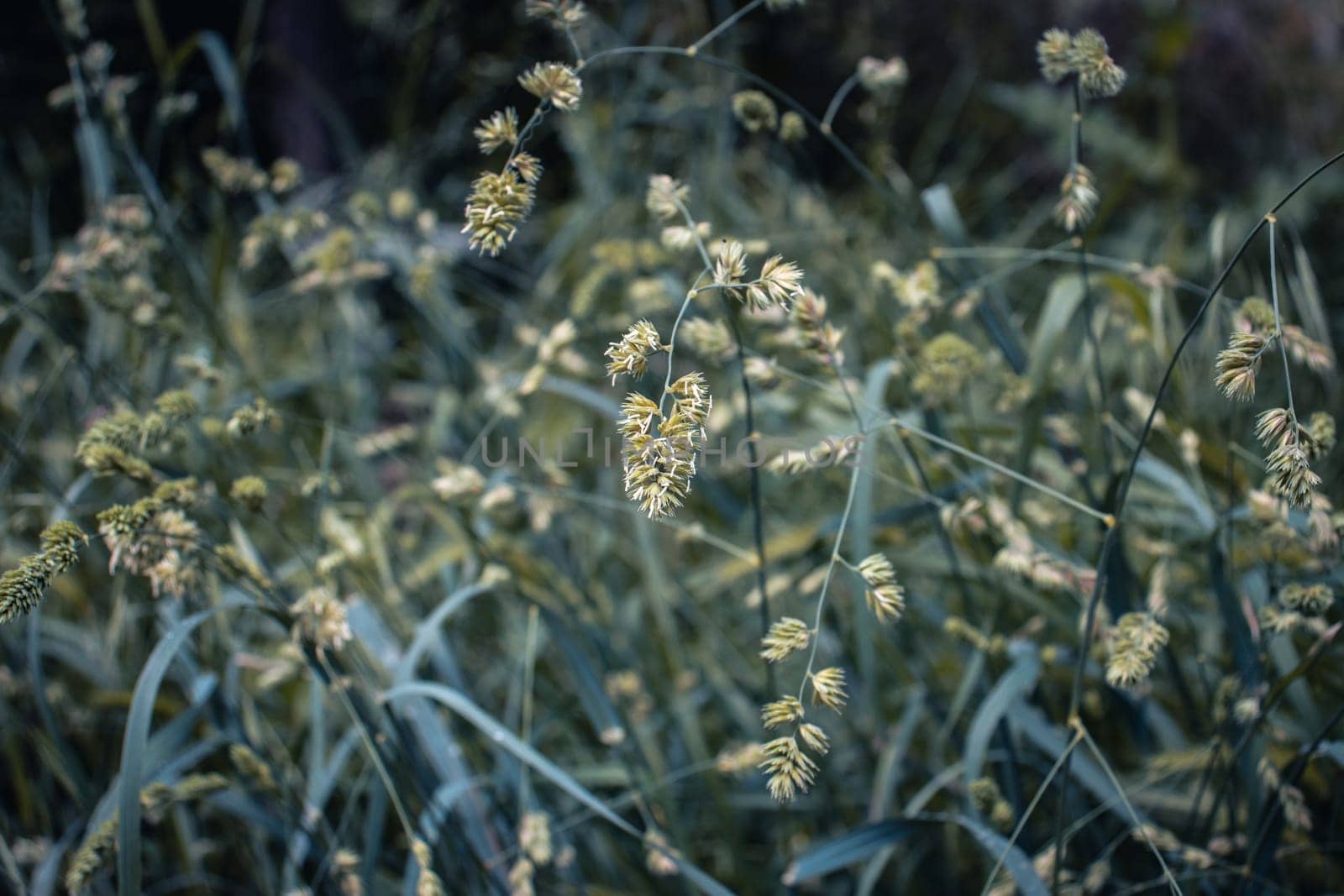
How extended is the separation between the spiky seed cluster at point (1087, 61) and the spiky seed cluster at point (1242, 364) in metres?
0.29

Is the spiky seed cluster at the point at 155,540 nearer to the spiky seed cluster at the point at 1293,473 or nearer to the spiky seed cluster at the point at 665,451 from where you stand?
the spiky seed cluster at the point at 665,451

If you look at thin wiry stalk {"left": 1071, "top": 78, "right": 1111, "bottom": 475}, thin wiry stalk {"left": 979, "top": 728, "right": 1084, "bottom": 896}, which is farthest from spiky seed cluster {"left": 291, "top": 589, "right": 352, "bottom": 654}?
thin wiry stalk {"left": 1071, "top": 78, "right": 1111, "bottom": 475}

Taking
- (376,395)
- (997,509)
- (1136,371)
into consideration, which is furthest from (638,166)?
(997,509)

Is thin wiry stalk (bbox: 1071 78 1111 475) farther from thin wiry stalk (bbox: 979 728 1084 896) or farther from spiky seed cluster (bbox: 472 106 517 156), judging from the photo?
spiky seed cluster (bbox: 472 106 517 156)

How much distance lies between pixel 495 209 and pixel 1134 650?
2.04 ft

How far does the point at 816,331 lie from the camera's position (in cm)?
91

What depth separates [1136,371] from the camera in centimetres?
150

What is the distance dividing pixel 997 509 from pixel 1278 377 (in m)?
1.02

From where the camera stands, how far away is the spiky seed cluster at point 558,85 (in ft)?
2.42

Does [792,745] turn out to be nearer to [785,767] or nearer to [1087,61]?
[785,767]

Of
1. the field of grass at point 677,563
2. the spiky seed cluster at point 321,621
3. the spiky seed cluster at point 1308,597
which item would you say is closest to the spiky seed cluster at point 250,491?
the field of grass at point 677,563

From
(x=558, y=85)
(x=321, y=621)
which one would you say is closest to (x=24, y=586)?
(x=321, y=621)

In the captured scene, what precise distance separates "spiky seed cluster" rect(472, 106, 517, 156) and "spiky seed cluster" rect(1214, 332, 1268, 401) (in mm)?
551

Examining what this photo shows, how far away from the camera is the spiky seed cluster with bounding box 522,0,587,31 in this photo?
840mm
